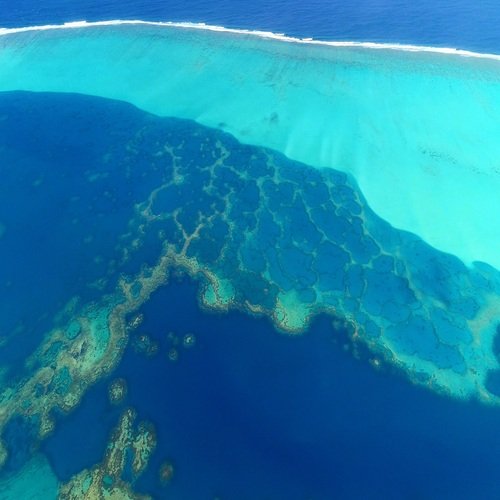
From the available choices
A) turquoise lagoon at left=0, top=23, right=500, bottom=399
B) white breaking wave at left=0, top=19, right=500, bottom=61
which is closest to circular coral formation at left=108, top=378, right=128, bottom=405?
turquoise lagoon at left=0, top=23, right=500, bottom=399

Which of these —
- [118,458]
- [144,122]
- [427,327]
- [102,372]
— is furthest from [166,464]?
[144,122]

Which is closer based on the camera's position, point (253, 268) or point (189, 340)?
point (189, 340)

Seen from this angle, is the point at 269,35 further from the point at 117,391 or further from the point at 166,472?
the point at 166,472

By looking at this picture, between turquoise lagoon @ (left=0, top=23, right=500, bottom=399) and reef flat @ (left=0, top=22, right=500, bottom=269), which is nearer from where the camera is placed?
turquoise lagoon @ (left=0, top=23, right=500, bottom=399)

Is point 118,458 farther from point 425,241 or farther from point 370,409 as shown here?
point 425,241

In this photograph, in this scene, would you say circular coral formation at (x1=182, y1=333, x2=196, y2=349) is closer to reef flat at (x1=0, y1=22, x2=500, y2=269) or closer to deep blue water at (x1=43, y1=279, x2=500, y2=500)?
deep blue water at (x1=43, y1=279, x2=500, y2=500)

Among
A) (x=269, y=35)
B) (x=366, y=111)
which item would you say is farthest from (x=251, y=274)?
(x=269, y=35)
